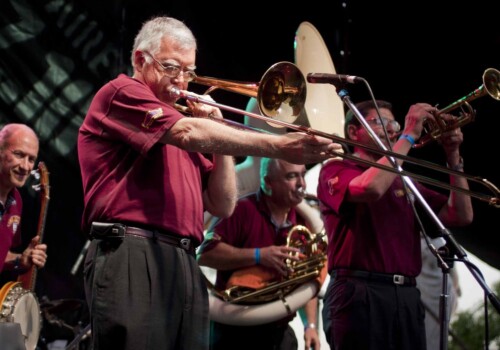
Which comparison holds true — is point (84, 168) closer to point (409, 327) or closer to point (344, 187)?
point (344, 187)

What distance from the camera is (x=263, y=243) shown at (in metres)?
4.39

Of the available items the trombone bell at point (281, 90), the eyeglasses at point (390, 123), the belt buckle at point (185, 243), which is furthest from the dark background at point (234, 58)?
the belt buckle at point (185, 243)

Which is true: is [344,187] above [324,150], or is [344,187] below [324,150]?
below

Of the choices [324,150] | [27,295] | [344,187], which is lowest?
[27,295]

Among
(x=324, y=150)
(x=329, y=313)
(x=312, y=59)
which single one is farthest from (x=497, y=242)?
(x=324, y=150)

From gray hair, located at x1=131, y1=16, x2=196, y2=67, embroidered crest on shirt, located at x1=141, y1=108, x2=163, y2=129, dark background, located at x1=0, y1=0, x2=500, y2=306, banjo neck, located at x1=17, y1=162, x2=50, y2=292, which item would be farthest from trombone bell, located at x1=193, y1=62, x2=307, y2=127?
dark background, located at x1=0, y1=0, x2=500, y2=306

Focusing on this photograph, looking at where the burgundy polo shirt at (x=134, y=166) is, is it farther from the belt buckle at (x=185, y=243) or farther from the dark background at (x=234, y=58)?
the dark background at (x=234, y=58)

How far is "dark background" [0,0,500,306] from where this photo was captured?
498cm

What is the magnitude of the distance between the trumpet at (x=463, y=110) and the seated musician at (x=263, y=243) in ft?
3.35

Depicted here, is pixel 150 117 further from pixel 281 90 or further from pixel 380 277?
pixel 380 277

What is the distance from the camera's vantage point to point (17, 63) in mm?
4930

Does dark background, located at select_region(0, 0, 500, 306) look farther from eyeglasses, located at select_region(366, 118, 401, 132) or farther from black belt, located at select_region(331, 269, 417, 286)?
black belt, located at select_region(331, 269, 417, 286)

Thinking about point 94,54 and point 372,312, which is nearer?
point 372,312

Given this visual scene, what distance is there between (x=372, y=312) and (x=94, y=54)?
2.85m
